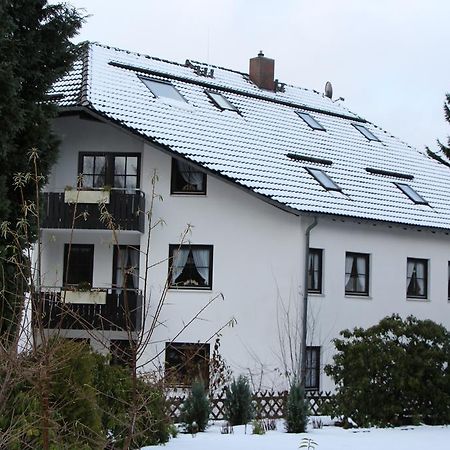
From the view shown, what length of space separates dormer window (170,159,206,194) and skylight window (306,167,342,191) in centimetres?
336

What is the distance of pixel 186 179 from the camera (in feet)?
79.2

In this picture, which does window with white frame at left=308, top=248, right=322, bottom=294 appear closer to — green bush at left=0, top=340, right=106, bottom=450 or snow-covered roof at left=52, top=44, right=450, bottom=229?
snow-covered roof at left=52, top=44, right=450, bottom=229

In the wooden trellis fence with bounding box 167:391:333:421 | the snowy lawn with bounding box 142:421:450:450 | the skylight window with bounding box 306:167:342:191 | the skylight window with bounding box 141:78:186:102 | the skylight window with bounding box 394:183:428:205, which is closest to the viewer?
the snowy lawn with bounding box 142:421:450:450

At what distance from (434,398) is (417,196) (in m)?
12.2

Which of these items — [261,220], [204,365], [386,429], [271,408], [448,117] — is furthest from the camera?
[448,117]

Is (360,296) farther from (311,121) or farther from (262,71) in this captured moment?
(262,71)

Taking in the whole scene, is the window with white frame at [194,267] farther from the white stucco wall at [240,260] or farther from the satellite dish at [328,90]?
the satellite dish at [328,90]

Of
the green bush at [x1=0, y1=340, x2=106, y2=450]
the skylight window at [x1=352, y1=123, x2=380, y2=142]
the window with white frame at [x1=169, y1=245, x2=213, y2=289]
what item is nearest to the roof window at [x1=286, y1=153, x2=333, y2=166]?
the window with white frame at [x1=169, y1=245, x2=213, y2=289]

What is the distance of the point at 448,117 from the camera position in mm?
47312

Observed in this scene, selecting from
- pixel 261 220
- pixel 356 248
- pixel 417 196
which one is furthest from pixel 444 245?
pixel 261 220

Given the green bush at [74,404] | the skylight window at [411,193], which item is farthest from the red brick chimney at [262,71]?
the green bush at [74,404]

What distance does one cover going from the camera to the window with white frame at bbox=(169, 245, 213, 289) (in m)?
23.5

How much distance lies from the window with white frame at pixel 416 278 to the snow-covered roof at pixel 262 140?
1.22 meters

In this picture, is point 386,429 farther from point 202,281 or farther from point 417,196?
point 417,196
